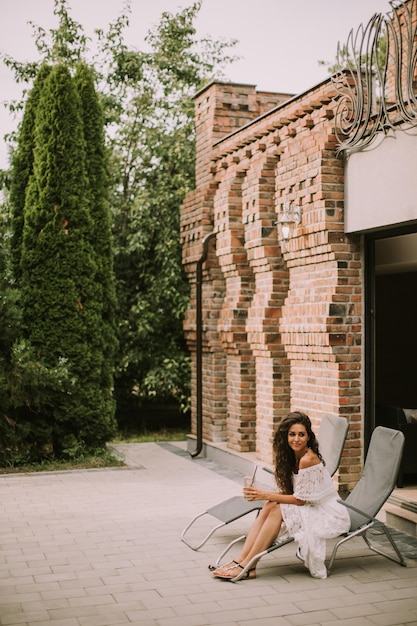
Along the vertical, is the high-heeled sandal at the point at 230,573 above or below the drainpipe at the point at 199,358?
below

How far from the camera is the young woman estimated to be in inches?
235

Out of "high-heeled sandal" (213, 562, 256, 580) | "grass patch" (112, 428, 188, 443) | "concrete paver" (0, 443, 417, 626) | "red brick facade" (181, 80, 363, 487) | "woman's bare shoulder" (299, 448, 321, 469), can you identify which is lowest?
"concrete paver" (0, 443, 417, 626)

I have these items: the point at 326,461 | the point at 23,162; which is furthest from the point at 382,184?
the point at 23,162

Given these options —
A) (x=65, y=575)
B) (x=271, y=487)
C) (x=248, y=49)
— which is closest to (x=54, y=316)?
(x=271, y=487)

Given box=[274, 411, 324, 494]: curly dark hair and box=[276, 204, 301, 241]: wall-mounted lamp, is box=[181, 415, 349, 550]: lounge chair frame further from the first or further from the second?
box=[276, 204, 301, 241]: wall-mounted lamp

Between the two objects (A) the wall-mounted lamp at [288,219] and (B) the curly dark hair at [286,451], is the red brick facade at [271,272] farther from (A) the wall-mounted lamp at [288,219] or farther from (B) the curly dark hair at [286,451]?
(B) the curly dark hair at [286,451]

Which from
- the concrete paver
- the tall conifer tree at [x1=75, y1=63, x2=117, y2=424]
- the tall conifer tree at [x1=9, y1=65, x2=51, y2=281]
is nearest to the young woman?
the concrete paver

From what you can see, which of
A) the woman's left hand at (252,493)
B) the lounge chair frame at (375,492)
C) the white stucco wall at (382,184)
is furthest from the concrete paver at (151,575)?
the white stucco wall at (382,184)

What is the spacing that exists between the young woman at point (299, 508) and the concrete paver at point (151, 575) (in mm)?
189

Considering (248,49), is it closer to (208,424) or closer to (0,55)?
(0,55)

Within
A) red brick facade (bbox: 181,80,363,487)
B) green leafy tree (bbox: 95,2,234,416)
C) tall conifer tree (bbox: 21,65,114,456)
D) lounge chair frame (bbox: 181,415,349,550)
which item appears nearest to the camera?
lounge chair frame (bbox: 181,415,349,550)

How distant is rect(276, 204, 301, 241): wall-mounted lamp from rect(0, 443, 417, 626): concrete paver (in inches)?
115

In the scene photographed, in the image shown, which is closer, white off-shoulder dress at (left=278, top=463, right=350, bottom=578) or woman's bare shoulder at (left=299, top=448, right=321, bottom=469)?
white off-shoulder dress at (left=278, top=463, right=350, bottom=578)

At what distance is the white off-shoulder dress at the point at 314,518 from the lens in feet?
19.6
